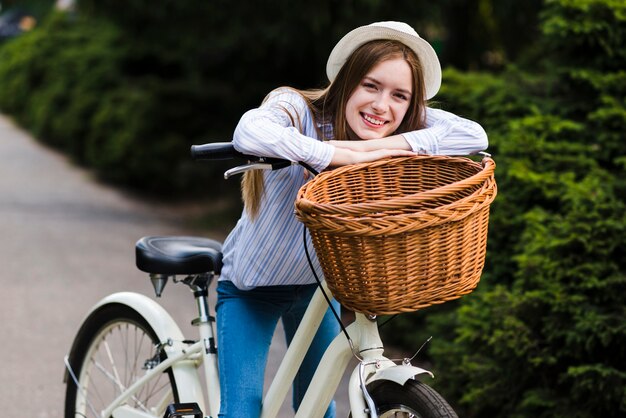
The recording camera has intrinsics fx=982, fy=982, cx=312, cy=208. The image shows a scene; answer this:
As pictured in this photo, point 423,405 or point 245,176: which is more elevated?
point 245,176

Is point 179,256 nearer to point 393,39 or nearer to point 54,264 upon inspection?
point 393,39

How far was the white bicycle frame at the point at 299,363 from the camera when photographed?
2555mm

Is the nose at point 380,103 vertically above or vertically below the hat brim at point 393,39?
below

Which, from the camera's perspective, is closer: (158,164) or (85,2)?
(85,2)

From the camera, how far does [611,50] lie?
4980 millimetres

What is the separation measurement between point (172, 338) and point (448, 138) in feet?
3.94

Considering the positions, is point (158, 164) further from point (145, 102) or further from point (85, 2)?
point (85, 2)

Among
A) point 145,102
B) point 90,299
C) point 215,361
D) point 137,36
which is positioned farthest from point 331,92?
point 145,102

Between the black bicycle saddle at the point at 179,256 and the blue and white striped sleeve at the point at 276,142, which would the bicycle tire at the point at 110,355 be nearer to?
the black bicycle saddle at the point at 179,256

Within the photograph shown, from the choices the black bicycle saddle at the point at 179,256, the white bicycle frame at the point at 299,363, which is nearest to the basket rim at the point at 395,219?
the white bicycle frame at the point at 299,363

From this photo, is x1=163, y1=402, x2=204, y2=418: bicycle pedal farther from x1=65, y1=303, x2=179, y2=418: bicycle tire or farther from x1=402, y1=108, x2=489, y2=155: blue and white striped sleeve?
x1=402, y1=108, x2=489, y2=155: blue and white striped sleeve

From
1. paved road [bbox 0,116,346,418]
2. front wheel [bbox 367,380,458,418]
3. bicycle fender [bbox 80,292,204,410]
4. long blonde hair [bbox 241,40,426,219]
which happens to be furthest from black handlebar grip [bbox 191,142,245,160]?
paved road [bbox 0,116,346,418]

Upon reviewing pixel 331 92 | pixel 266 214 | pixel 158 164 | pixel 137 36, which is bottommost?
pixel 158 164

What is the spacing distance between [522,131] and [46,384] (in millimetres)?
2812
